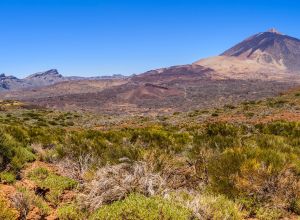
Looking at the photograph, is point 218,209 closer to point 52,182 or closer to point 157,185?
point 157,185

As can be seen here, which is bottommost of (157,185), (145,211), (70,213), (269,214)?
(269,214)

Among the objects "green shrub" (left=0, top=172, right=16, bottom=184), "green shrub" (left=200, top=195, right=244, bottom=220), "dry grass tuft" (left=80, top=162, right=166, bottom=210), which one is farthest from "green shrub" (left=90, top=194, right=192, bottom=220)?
"green shrub" (left=0, top=172, right=16, bottom=184)

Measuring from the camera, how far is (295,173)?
831cm

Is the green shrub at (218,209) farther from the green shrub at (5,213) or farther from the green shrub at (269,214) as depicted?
the green shrub at (5,213)

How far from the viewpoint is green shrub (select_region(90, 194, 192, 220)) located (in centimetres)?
579

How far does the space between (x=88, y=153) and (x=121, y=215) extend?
574cm

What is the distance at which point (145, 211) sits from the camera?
19.2 feet

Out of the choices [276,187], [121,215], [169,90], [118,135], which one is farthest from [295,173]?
[169,90]

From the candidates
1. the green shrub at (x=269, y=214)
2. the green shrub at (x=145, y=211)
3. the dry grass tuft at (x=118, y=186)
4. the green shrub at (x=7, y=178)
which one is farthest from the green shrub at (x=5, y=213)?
the green shrub at (x=269, y=214)

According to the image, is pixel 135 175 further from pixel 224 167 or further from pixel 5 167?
pixel 5 167

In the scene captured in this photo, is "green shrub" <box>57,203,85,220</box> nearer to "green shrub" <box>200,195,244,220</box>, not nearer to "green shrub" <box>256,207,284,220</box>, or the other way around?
"green shrub" <box>200,195,244,220</box>

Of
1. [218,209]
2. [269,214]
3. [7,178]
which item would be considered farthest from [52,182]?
[269,214]

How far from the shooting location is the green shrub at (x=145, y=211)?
5789mm

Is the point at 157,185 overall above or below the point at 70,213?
above
